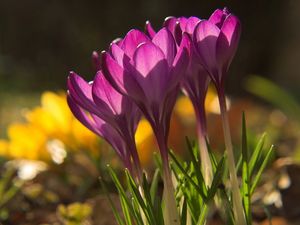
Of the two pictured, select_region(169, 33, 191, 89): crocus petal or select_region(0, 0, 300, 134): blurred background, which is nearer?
select_region(169, 33, 191, 89): crocus petal

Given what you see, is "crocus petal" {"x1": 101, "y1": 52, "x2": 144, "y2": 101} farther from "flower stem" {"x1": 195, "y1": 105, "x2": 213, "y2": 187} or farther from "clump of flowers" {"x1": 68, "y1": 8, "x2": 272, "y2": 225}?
"flower stem" {"x1": 195, "y1": 105, "x2": 213, "y2": 187}

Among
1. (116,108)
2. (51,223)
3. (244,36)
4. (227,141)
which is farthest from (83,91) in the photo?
(244,36)

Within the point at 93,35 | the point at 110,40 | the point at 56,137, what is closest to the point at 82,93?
the point at 56,137

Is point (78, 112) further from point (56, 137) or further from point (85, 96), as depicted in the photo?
point (56, 137)

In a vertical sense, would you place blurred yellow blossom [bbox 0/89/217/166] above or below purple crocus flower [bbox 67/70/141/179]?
above

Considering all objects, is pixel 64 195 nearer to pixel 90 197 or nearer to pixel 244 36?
pixel 90 197

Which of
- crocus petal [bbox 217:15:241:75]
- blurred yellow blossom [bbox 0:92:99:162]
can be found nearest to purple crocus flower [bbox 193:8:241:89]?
crocus petal [bbox 217:15:241:75]
